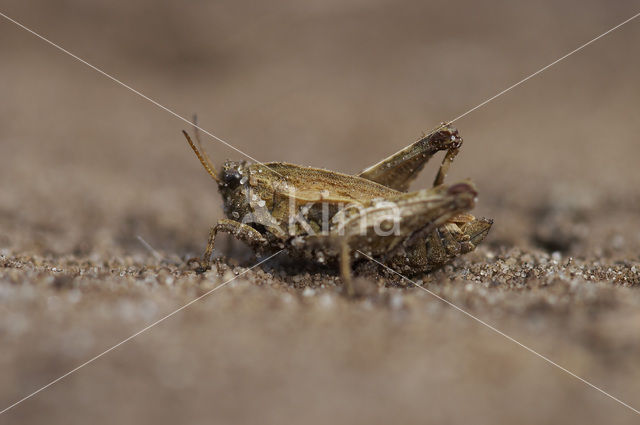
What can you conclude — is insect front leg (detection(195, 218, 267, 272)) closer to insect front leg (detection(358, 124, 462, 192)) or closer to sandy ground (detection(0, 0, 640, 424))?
sandy ground (detection(0, 0, 640, 424))

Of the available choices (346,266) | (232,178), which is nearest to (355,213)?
(346,266)

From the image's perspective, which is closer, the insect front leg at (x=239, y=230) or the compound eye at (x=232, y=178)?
the insect front leg at (x=239, y=230)

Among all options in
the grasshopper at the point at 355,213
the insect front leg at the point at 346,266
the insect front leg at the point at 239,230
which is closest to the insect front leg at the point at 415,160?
the grasshopper at the point at 355,213

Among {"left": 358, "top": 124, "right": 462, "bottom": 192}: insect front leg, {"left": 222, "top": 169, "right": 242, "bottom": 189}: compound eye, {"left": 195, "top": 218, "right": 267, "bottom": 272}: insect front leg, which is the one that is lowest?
{"left": 195, "top": 218, "right": 267, "bottom": 272}: insect front leg

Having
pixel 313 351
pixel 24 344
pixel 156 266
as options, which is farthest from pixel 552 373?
pixel 156 266

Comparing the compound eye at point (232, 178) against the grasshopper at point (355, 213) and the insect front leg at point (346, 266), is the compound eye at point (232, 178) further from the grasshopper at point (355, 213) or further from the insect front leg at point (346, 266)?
the insect front leg at point (346, 266)

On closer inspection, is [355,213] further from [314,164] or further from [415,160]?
[314,164]

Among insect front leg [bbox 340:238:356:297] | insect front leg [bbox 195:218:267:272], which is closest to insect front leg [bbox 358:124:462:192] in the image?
insect front leg [bbox 340:238:356:297]
